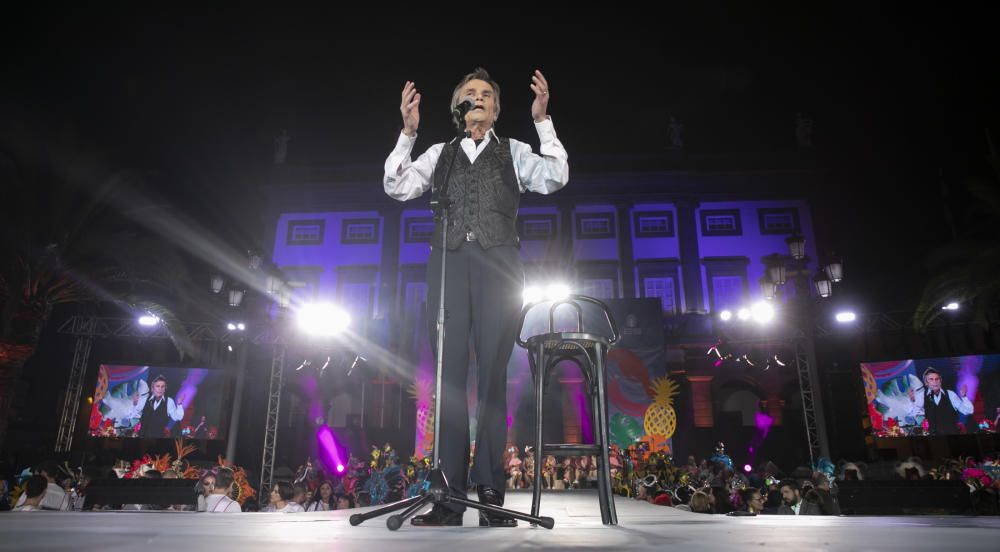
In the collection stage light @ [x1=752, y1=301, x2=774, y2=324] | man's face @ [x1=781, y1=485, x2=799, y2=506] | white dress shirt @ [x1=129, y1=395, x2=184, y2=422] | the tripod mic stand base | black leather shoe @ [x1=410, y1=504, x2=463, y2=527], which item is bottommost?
man's face @ [x1=781, y1=485, x2=799, y2=506]

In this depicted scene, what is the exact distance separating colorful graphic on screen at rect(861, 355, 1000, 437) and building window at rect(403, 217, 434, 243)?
1641cm

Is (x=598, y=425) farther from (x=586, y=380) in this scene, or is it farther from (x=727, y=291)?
(x=727, y=291)

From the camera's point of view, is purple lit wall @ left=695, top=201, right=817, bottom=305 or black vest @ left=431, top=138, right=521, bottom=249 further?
purple lit wall @ left=695, top=201, right=817, bottom=305

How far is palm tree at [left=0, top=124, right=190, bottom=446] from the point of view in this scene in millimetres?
9305

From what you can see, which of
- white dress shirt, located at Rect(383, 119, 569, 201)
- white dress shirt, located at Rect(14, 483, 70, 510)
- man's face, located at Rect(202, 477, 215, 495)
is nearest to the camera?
white dress shirt, located at Rect(383, 119, 569, 201)

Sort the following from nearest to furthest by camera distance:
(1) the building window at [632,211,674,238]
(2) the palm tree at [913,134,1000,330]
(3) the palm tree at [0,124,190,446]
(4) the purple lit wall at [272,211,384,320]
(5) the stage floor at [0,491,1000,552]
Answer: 1. (5) the stage floor at [0,491,1000,552]
2. (3) the palm tree at [0,124,190,446]
3. (2) the palm tree at [913,134,1000,330]
4. (1) the building window at [632,211,674,238]
5. (4) the purple lit wall at [272,211,384,320]

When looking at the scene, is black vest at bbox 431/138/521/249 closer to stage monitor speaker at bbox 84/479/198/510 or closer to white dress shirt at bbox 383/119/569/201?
white dress shirt at bbox 383/119/569/201

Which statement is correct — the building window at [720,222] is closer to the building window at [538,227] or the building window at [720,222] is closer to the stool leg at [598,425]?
the building window at [538,227]

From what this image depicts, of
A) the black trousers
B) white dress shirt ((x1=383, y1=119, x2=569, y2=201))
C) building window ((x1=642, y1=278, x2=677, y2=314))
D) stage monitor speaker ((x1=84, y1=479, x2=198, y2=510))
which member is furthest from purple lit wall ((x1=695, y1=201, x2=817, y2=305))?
the black trousers

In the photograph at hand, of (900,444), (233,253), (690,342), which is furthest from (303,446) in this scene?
(900,444)

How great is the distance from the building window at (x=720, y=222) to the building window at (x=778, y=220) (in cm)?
94

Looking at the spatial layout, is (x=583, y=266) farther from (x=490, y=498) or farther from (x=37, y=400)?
(x=490, y=498)

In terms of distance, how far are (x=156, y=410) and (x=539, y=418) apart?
15.3 metres

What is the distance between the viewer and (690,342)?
20.3 m
